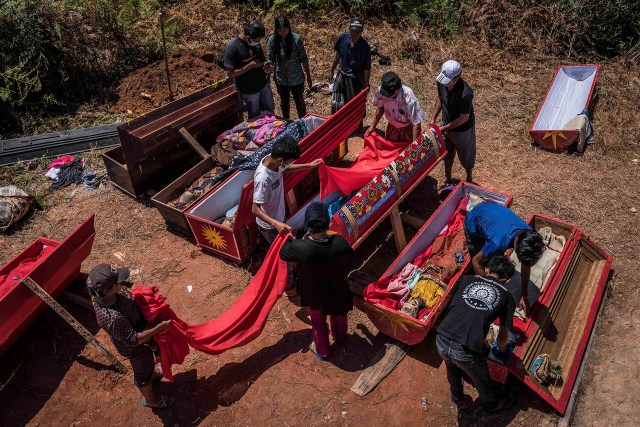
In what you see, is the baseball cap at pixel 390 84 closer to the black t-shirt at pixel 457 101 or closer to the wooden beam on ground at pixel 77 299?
the black t-shirt at pixel 457 101

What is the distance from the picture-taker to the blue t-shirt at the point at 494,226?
17.1ft

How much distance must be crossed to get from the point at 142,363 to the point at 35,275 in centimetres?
187

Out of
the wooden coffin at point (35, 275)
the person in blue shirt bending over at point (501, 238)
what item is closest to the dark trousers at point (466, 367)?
the person in blue shirt bending over at point (501, 238)

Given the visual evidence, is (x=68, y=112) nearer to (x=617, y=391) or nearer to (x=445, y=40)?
(x=445, y=40)

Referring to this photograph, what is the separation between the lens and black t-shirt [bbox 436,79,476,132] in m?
6.91

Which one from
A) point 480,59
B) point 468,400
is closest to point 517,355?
point 468,400

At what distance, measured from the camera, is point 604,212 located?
299 inches

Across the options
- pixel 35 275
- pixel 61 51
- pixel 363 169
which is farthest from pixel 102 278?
pixel 61 51

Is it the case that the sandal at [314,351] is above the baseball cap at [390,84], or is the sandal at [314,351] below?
below

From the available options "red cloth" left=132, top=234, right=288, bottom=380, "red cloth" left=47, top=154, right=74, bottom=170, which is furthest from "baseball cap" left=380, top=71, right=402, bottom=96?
"red cloth" left=47, top=154, right=74, bottom=170

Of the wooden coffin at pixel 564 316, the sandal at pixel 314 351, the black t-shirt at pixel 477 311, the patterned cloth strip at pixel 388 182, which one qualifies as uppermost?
the black t-shirt at pixel 477 311

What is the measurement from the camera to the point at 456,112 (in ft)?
23.3

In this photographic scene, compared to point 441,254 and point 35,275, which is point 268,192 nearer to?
point 441,254

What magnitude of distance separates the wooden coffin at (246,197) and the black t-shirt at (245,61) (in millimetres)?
1602
